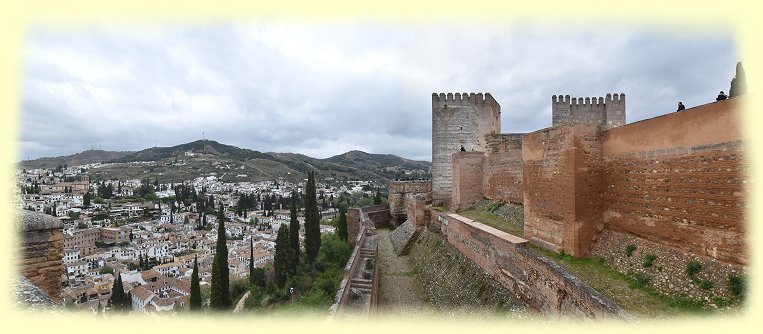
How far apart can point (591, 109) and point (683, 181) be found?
1652cm

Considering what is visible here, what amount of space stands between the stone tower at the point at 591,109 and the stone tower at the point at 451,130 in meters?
3.57

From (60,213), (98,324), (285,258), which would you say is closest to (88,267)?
(60,213)

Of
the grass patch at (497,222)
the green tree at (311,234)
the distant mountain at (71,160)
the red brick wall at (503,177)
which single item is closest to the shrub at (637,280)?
the grass patch at (497,222)

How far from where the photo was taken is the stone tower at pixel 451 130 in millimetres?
20219

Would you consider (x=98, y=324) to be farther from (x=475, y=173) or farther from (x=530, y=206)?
(x=475, y=173)

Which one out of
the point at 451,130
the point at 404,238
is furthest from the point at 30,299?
the point at 451,130

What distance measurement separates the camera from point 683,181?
18.6 feet

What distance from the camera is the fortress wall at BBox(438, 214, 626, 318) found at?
17.6 ft

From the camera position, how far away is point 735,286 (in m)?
4.66

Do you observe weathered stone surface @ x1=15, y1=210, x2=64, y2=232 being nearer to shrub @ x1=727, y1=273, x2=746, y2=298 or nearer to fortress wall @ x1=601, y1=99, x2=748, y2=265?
shrub @ x1=727, y1=273, x2=746, y2=298

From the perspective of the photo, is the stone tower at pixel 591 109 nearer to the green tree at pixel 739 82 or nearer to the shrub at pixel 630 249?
the green tree at pixel 739 82

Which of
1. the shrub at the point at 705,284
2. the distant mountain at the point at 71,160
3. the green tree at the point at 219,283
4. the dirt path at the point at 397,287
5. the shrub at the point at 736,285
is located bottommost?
the green tree at the point at 219,283

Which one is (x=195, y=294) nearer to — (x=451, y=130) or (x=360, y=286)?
(x=360, y=286)

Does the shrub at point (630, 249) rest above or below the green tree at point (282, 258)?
Result: above
